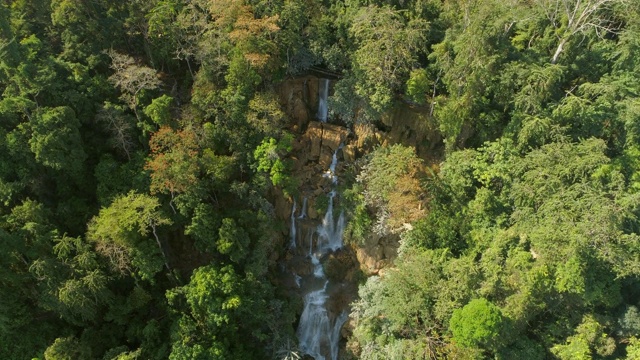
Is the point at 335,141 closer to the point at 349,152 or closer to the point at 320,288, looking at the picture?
the point at 349,152

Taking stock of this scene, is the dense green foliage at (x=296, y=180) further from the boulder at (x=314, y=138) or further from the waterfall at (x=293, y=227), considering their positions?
the boulder at (x=314, y=138)

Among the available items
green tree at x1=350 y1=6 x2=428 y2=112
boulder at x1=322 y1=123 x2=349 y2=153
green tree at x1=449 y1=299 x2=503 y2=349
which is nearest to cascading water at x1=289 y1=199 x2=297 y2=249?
boulder at x1=322 y1=123 x2=349 y2=153

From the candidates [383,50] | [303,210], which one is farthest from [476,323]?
[383,50]

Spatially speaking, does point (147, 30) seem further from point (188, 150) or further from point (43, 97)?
point (188, 150)

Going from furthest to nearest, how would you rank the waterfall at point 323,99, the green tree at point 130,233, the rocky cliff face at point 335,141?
the waterfall at point 323,99 → the rocky cliff face at point 335,141 → the green tree at point 130,233

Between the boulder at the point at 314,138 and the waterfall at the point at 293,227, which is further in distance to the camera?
the waterfall at the point at 293,227

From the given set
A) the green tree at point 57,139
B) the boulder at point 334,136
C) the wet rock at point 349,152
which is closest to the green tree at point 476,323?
the wet rock at point 349,152

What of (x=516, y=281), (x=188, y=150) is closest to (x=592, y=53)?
(x=516, y=281)
